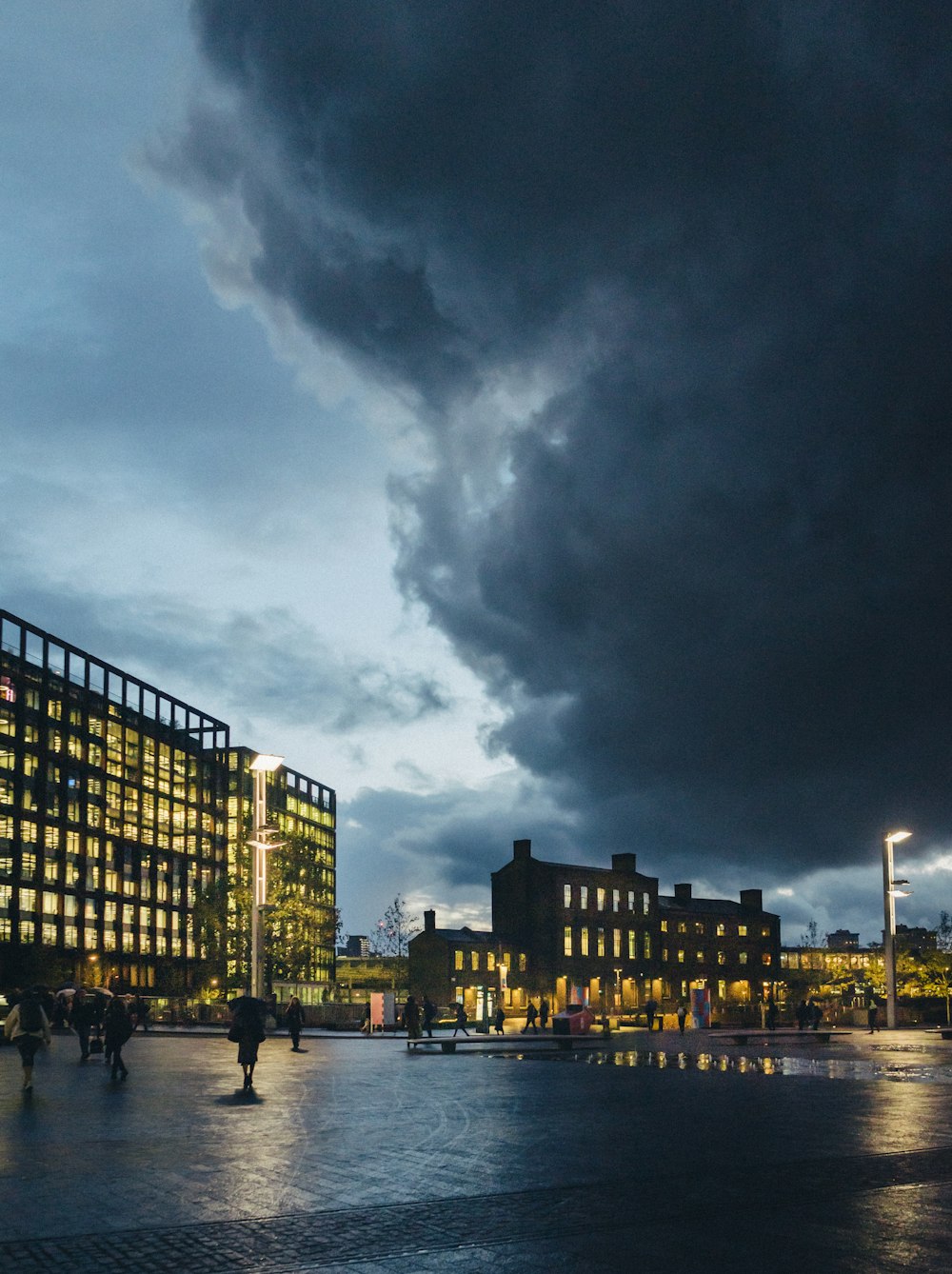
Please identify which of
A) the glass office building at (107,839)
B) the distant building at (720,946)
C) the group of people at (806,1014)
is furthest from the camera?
the distant building at (720,946)

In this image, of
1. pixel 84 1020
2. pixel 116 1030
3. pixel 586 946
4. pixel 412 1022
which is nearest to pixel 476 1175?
pixel 116 1030

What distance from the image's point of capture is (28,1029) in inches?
781

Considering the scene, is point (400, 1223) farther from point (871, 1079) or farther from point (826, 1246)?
point (871, 1079)

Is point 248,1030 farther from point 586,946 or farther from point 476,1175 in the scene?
point 586,946

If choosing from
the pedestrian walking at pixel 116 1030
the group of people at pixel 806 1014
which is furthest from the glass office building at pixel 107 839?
the pedestrian walking at pixel 116 1030

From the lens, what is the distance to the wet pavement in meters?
8.18

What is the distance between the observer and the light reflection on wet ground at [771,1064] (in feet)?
82.0

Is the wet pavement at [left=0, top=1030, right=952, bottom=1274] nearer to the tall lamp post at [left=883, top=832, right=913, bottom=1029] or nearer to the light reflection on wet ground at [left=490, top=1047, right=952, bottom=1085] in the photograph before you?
the light reflection on wet ground at [left=490, top=1047, right=952, bottom=1085]

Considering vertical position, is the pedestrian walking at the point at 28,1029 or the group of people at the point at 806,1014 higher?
the pedestrian walking at the point at 28,1029

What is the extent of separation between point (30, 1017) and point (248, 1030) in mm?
3494

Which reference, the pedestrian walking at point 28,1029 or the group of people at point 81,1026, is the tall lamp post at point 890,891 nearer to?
the group of people at point 81,1026

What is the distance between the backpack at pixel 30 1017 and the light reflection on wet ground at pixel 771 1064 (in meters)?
13.8

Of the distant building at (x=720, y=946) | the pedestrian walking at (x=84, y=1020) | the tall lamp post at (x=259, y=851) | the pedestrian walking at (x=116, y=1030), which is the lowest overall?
the distant building at (x=720, y=946)

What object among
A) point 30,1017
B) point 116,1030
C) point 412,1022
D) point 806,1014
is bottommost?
point 806,1014
